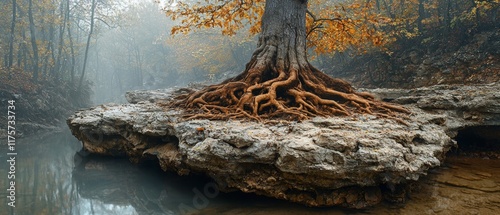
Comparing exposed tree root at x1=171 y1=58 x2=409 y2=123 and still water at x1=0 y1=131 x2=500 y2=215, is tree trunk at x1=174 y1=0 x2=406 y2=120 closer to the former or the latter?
exposed tree root at x1=171 y1=58 x2=409 y2=123

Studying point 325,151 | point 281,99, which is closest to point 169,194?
point 281,99

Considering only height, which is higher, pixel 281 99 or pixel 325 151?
pixel 281 99

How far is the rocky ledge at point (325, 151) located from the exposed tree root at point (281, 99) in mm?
420

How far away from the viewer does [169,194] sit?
4988mm

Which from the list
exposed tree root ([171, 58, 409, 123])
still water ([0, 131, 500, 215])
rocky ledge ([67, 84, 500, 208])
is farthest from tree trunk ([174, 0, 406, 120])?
still water ([0, 131, 500, 215])

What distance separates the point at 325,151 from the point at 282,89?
2611mm

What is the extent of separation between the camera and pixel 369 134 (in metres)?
3.90

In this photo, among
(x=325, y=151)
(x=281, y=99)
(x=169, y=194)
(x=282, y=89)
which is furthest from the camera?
(x=282, y=89)

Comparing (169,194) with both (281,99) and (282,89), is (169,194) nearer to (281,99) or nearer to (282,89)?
(281,99)

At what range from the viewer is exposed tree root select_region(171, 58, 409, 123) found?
5180mm

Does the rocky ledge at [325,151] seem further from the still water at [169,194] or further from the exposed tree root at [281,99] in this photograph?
the exposed tree root at [281,99]

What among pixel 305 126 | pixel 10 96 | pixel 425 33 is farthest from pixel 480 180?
pixel 10 96

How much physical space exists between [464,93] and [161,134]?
6217 mm

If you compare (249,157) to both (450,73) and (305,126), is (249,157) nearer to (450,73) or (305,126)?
(305,126)
